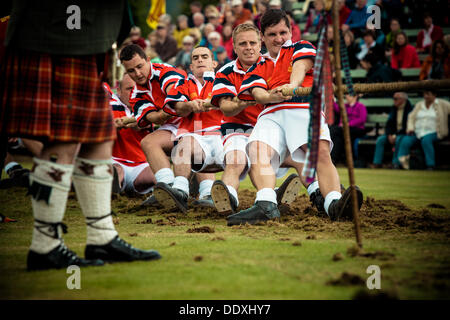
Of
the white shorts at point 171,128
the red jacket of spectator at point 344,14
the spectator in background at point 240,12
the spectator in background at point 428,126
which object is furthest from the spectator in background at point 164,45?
the white shorts at point 171,128

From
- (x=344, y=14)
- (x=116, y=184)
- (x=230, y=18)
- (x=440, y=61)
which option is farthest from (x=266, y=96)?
(x=230, y=18)

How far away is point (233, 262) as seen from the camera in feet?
8.13

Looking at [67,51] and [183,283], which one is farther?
[67,51]

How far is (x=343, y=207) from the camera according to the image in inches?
140

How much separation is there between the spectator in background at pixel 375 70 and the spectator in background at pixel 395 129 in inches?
15.8

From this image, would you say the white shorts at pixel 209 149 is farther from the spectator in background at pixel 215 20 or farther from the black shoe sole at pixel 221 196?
the spectator in background at pixel 215 20

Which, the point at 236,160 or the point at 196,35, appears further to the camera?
the point at 196,35

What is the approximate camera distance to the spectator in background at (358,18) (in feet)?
36.9

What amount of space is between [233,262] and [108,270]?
58cm

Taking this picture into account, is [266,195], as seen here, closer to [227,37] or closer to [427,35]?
[427,35]

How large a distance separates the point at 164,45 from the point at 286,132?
32.9ft

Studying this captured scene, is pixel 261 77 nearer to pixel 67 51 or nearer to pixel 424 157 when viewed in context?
pixel 67 51
